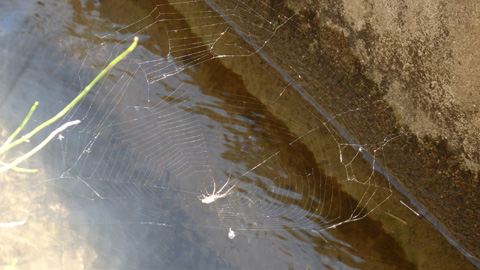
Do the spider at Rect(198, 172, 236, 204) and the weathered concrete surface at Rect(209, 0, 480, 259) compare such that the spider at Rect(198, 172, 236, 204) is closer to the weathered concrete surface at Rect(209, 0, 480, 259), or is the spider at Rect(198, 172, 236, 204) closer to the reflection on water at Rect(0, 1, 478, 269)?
the reflection on water at Rect(0, 1, 478, 269)

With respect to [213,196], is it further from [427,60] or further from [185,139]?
[427,60]

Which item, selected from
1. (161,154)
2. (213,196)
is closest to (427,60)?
(213,196)

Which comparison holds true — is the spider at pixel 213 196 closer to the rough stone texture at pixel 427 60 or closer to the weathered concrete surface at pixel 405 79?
the weathered concrete surface at pixel 405 79

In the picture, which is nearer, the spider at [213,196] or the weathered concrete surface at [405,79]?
the weathered concrete surface at [405,79]

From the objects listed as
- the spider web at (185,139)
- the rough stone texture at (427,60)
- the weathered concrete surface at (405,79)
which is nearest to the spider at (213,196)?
the spider web at (185,139)

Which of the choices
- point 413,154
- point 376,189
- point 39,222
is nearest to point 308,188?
point 376,189

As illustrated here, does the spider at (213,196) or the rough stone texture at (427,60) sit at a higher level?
the rough stone texture at (427,60)

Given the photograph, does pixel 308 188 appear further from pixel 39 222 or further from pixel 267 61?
pixel 39 222
